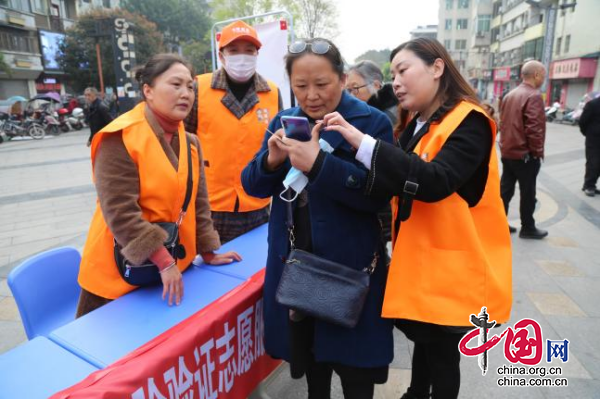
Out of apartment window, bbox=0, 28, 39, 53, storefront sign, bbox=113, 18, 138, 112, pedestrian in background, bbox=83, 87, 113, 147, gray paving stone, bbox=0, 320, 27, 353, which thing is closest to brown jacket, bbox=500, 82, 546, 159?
gray paving stone, bbox=0, 320, 27, 353

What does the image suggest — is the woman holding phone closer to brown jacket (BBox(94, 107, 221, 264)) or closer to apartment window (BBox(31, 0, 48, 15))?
brown jacket (BBox(94, 107, 221, 264))

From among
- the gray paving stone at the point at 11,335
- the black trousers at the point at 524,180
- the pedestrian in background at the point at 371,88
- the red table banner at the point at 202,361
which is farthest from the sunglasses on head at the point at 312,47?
the black trousers at the point at 524,180

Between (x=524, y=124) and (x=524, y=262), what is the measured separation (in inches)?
56.8

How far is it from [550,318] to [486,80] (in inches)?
1963

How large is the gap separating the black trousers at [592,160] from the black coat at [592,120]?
61 millimetres

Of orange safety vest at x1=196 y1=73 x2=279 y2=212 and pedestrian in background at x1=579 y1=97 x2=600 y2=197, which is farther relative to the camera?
pedestrian in background at x1=579 y1=97 x2=600 y2=197

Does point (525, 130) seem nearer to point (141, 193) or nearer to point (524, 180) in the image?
point (524, 180)

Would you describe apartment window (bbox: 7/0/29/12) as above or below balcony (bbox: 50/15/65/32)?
above

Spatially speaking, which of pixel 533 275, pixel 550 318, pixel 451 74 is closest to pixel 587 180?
pixel 533 275

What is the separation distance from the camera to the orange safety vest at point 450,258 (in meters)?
1.38

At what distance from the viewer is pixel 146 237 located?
5.20ft

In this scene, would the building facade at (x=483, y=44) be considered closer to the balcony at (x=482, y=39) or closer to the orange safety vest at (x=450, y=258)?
the balcony at (x=482, y=39)

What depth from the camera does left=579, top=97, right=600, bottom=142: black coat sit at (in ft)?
19.9

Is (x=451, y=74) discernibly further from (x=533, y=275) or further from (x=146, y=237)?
(x=533, y=275)
